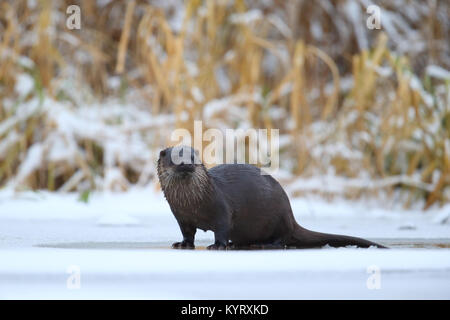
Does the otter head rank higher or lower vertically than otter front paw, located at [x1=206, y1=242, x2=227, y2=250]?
higher

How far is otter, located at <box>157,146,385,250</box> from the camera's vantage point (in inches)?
94.7

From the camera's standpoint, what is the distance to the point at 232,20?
5477mm

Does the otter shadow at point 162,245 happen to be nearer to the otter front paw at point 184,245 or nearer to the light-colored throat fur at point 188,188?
the otter front paw at point 184,245

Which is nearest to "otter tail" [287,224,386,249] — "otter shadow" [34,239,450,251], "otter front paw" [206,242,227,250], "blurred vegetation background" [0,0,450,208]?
"otter shadow" [34,239,450,251]

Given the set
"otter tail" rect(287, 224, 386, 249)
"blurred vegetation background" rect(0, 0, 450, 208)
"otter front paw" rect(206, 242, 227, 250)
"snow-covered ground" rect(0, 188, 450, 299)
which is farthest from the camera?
"blurred vegetation background" rect(0, 0, 450, 208)

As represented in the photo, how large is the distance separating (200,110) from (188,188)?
2600 mm

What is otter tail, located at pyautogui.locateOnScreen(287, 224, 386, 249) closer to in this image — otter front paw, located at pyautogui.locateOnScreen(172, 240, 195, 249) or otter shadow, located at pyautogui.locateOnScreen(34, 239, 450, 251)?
otter shadow, located at pyautogui.locateOnScreen(34, 239, 450, 251)

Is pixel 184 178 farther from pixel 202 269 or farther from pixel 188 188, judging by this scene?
pixel 202 269

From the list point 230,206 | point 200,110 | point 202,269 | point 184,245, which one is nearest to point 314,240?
point 230,206

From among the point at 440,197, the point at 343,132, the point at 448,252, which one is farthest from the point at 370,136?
the point at 448,252

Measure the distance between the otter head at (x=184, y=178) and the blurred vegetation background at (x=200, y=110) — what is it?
244cm

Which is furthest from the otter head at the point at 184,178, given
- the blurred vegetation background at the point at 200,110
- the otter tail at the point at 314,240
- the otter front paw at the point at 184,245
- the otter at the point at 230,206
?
the blurred vegetation background at the point at 200,110

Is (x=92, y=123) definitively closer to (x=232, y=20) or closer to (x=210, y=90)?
(x=210, y=90)

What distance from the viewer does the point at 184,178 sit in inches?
94.6
